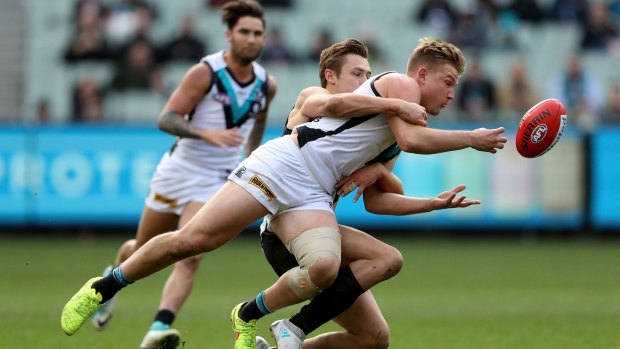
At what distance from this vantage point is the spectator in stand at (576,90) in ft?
66.0

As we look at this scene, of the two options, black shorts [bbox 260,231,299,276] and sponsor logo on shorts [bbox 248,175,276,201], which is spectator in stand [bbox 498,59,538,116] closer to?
black shorts [bbox 260,231,299,276]

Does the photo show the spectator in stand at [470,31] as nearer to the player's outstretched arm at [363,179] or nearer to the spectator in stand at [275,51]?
the spectator in stand at [275,51]

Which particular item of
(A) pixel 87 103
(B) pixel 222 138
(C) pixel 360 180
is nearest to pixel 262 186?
(C) pixel 360 180

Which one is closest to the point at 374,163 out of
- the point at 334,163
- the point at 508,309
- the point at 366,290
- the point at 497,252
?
the point at 334,163

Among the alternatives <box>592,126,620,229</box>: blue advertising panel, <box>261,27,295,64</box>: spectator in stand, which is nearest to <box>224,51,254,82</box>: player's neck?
<box>592,126,620,229</box>: blue advertising panel

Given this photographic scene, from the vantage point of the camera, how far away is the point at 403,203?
754 cm

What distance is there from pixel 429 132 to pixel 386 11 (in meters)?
16.2

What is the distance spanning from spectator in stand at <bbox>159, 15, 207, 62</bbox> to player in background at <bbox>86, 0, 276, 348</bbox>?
11144mm

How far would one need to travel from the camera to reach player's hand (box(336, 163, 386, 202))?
737cm

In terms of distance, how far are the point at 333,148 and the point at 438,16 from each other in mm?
15225

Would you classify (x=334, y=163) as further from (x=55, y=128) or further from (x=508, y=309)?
(x=55, y=128)

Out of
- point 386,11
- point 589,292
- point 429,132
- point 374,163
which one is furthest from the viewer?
point 386,11

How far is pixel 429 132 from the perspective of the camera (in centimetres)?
690

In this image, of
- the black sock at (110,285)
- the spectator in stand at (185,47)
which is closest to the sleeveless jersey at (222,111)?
the black sock at (110,285)
